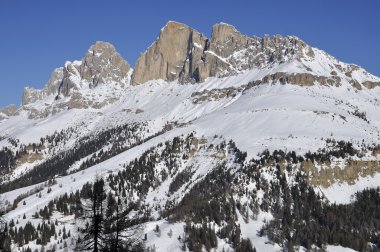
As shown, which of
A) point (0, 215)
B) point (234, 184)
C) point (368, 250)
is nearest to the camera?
Answer: point (0, 215)

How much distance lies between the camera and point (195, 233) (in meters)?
150

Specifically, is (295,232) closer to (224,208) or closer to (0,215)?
(224,208)

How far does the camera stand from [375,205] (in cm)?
18175

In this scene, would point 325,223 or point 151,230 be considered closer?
point 151,230

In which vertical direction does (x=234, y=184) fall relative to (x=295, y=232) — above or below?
above

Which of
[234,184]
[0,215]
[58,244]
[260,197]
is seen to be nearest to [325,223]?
[260,197]

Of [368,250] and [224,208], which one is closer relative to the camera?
[368,250]

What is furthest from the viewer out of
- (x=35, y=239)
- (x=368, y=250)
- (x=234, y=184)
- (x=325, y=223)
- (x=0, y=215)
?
(x=234, y=184)

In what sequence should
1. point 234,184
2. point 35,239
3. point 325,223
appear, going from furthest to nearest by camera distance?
1. point 234,184
2. point 35,239
3. point 325,223

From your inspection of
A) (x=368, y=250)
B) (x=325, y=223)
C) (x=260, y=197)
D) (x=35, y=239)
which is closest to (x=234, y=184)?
(x=260, y=197)

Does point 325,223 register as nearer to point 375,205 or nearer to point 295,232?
point 295,232

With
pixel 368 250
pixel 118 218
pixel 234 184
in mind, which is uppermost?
pixel 234 184

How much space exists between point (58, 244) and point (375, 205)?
102 meters

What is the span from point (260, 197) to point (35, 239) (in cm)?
7466
